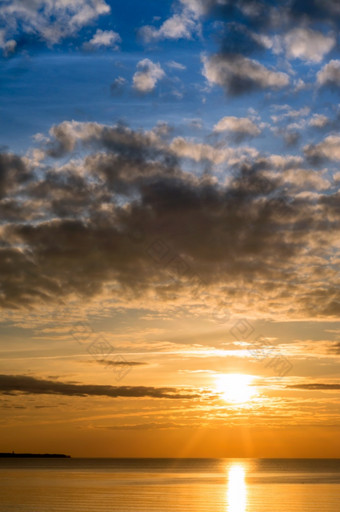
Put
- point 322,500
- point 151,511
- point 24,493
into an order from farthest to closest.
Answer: point 24,493 → point 322,500 → point 151,511

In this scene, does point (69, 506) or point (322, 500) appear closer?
point (69, 506)

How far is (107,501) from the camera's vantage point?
73.6m

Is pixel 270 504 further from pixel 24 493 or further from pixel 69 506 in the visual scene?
pixel 24 493

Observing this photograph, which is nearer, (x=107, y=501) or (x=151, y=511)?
(x=151, y=511)

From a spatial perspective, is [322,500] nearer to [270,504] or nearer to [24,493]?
[270,504]

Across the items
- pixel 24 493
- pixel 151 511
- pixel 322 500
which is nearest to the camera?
pixel 151 511

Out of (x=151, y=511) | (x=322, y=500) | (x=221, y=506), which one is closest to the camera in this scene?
(x=151, y=511)

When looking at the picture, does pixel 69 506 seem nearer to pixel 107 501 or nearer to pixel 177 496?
pixel 107 501

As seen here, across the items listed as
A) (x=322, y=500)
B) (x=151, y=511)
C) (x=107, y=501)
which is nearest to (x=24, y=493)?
(x=107, y=501)

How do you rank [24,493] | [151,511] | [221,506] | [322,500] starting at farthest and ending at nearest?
[24,493] < [322,500] < [221,506] < [151,511]

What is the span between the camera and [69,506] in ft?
218

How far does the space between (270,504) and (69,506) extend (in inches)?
1043

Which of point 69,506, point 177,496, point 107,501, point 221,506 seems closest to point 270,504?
point 221,506

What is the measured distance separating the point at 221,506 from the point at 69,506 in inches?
739
